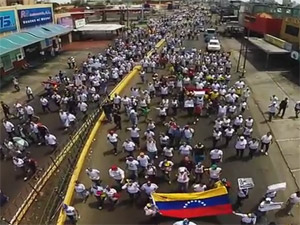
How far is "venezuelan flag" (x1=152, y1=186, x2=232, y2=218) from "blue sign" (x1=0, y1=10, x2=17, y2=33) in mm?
22453

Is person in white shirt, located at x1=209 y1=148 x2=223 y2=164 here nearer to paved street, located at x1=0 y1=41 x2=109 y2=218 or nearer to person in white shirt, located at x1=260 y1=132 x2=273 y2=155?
person in white shirt, located at x1=260 y1=132 x2=273 y2=155

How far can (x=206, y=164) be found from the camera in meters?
14.1

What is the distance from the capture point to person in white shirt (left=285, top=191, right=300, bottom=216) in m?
10.9

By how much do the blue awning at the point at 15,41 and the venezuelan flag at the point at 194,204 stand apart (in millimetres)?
18859

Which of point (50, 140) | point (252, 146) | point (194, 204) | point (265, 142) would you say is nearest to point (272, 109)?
point (265, 142)

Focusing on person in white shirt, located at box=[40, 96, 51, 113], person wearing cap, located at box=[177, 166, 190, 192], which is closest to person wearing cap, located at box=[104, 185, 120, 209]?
person wearing cap, located at box=[177, 166, 190, 192]

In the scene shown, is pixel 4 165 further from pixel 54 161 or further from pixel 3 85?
pixel 3 85

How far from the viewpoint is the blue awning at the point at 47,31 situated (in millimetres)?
31578

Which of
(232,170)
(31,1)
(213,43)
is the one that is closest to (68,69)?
(31,1)

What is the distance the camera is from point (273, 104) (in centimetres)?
1789

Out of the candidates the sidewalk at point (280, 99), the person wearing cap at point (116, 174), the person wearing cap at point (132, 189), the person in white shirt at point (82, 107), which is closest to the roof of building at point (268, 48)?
the sidewalk at point (280, 99)

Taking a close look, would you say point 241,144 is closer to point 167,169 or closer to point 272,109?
point 167,169

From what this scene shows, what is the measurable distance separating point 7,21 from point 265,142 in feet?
77.1

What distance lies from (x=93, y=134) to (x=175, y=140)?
433cm
